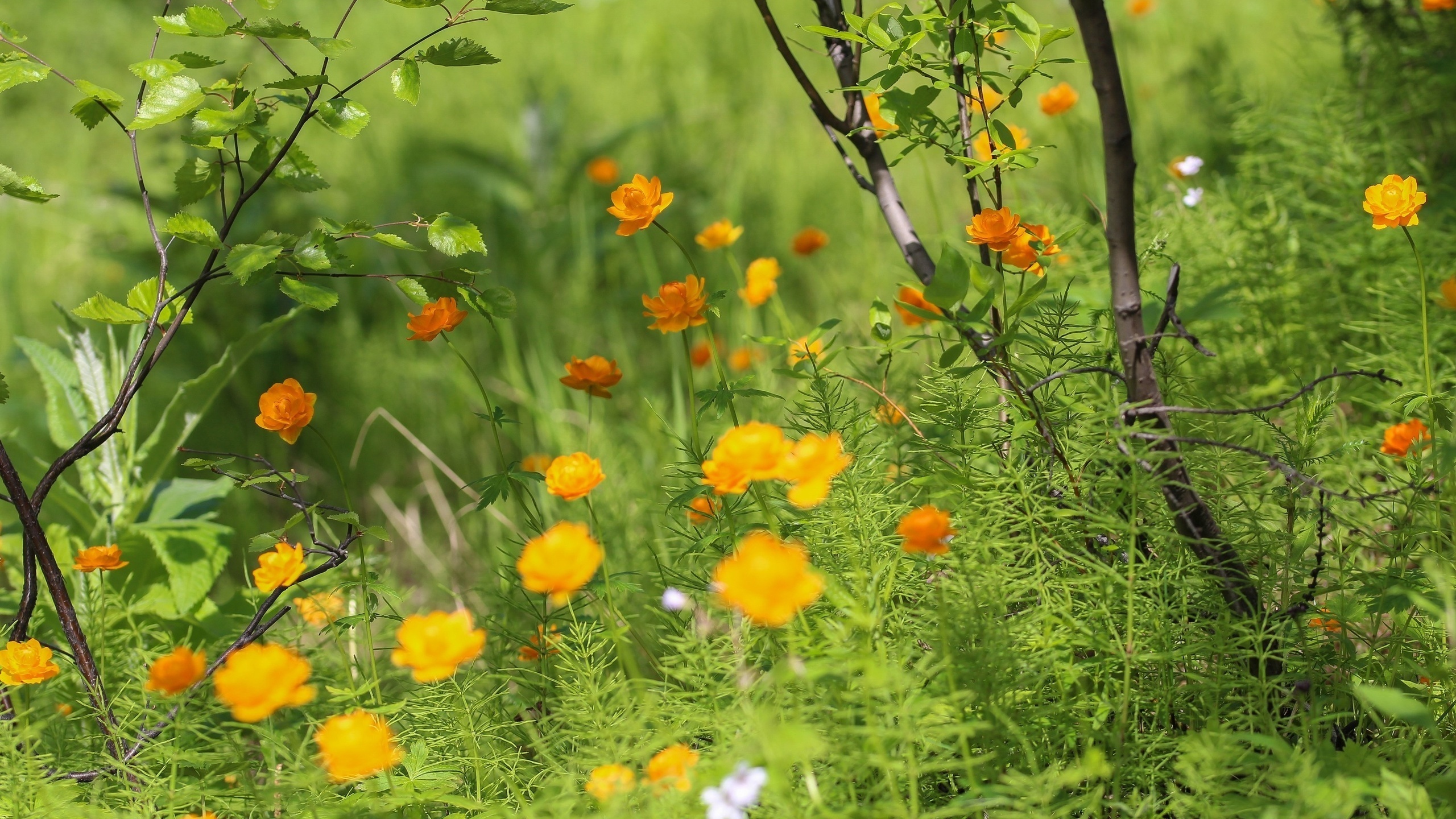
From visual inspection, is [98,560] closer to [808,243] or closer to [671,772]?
[671,772]

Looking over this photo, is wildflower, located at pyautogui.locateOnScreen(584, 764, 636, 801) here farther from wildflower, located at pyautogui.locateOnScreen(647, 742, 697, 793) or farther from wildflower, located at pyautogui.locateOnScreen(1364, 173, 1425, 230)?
wildflower, located at pyautogui.locateOnScreen(1364, 173, 1425, 230)

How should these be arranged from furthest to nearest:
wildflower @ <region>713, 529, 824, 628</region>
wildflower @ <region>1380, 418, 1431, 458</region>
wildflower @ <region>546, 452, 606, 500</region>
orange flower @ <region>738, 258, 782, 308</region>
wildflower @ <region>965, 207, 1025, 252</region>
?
1. orange flower @ <region>738, 258, 782, 308</region>
2. wildflower @ <region>1380, 418, 1431, 458</region>
3. wildflower @ <region>965, 207, 1025, 252</region>
4. wildflower @ <region>546, 452, 606, 500</region>
5. wildflower @ <region>713, 529, 824, 628</region>

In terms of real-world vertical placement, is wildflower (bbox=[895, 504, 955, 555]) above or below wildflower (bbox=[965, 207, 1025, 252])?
below

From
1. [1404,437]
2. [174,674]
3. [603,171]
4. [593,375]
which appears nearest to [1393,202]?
[1404,437]

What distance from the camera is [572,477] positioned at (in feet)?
3.21

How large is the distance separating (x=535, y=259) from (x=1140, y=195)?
1.77 meters

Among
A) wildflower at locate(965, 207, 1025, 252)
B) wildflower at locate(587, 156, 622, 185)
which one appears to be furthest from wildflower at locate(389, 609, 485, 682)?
wildflower at locate(587, 156, 622, 185)

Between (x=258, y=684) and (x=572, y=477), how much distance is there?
1.12 feet

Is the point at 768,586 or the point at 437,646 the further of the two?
the point at 437,646

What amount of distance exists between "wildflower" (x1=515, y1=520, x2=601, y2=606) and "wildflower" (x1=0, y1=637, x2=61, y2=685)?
0.61 metres

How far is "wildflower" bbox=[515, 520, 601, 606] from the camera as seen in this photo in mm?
757

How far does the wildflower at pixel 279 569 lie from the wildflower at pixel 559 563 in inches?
13.6

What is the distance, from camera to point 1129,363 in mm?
1058

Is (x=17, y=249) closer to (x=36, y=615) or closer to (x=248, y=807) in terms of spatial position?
(x=36, y=615)
